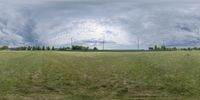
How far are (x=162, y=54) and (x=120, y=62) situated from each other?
15737 mm

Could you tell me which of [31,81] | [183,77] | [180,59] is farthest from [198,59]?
[31,81]

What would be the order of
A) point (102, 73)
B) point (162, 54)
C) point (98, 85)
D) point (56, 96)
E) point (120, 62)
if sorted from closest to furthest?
point (56, 96) → point (98, 85) → point (102, 73) → point (120, 62) → point (162, 54)

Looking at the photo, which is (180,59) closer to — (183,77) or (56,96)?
(183,77)

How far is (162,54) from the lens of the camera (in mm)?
150125

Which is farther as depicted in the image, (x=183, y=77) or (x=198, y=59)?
(x=198, y=59)

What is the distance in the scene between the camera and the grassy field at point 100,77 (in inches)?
4530

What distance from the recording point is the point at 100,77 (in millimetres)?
126625

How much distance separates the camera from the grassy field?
378 ft

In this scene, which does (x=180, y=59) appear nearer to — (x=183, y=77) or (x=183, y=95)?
(x=183, y=77)

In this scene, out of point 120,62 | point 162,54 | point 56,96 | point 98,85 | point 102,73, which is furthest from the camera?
point 162,54

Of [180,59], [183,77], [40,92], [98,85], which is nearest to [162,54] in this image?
[180,59]

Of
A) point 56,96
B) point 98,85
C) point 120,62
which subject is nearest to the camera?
point 56,96

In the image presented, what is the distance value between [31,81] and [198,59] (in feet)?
143

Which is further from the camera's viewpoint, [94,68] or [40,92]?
[94,68]
